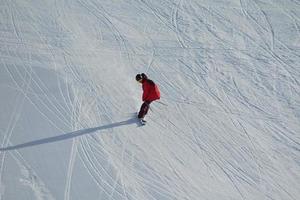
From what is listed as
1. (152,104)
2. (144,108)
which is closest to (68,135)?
(144,108)

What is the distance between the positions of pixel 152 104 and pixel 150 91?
1.16 m

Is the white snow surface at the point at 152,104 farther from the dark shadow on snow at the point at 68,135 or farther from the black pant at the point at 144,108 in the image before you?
the black pant at the point at 144,108

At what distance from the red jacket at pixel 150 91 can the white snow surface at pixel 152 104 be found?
2.62ft

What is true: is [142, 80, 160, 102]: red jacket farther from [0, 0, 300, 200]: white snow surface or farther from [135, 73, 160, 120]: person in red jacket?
[0, 0, 300, 200]: white snow surface

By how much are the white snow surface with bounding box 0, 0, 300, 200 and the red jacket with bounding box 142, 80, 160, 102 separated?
800 millimetres

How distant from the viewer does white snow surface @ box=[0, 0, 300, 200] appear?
1020 cm

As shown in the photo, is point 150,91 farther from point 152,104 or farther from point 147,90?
point 152,104

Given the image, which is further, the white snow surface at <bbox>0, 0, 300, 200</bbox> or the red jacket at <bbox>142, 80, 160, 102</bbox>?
the red jacket at <bbox>142, 80, 160, 102</bbox>

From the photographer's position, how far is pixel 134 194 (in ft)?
32.5

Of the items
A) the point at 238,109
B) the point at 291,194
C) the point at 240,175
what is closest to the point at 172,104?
the point at 238,109

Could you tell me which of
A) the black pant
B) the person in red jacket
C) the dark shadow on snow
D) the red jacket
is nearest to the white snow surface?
the dark shadow on snow

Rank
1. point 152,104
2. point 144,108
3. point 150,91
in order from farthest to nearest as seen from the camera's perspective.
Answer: point 152,104
point 144,108
point 150,91

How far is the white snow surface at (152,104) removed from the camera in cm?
1020

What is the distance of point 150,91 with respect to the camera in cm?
1092
